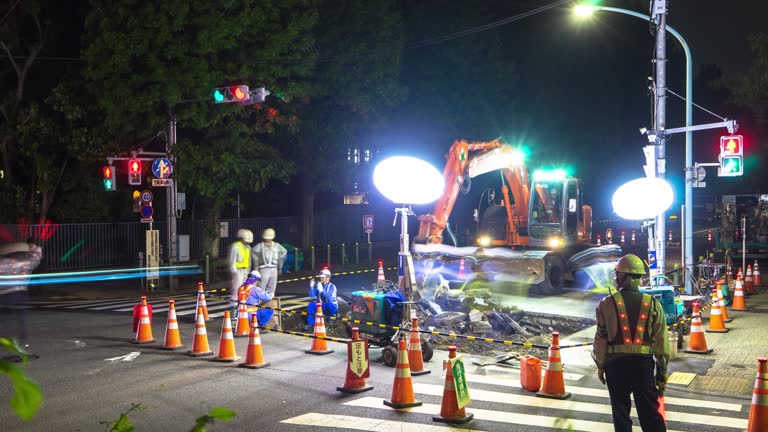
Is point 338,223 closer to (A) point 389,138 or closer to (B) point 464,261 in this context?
(A) point 389,138

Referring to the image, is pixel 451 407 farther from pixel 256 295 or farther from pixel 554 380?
pixel 256 295

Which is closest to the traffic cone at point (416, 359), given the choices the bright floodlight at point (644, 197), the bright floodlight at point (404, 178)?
the bright floodlight at point (404, 178)

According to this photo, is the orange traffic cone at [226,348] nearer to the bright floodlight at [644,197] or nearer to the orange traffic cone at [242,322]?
the orange traffic cone at [242,322]

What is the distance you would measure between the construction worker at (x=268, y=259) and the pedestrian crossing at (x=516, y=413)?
6132mm

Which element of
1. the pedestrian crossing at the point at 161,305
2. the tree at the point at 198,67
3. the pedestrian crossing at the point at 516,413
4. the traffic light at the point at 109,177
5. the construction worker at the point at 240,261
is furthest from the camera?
the traffic light at the point at 109,177

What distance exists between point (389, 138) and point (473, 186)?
29.3 ft

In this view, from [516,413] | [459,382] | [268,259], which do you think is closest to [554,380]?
[516,413]

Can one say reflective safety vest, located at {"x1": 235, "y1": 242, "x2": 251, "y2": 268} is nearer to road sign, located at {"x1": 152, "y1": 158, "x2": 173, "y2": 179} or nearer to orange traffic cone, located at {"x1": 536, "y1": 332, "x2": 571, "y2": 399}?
orange traffic cone, located at {"x1": 536, "y1": 332, "x2": 571, "y2": 399}

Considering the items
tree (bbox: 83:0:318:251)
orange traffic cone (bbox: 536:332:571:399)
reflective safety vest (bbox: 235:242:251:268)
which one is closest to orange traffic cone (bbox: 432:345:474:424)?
orange traffic cone (bbox: 536:332:571:399)

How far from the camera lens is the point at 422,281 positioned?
20359mm

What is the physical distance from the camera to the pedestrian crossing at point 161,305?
1802cm

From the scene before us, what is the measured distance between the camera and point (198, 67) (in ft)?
76.0

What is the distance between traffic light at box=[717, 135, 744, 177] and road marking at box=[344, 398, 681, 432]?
12.3 m

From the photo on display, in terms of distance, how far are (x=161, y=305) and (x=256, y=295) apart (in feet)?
19.7
